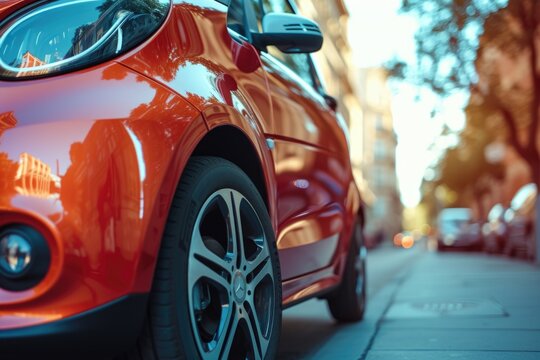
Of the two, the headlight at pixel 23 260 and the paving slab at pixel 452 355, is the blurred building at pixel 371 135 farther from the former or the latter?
the headlight at pixel 23 260

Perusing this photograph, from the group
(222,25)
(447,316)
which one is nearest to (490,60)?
(447,316)

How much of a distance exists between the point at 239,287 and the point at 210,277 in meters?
0.22

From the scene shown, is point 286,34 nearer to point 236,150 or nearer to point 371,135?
point 236,150

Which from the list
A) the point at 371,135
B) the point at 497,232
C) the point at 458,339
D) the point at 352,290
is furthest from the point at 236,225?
the point at 371,135

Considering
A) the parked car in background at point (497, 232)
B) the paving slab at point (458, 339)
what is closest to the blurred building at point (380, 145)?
the parked car in background at point (497, 232)

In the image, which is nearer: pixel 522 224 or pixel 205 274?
pixel 205 274

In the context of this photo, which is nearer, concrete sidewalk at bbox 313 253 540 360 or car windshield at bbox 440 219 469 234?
concrete sidewalk at bbox 313 253 540 360

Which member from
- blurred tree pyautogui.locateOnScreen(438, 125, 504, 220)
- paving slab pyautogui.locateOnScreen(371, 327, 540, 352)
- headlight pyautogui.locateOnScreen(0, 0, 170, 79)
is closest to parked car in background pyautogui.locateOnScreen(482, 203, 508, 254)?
blurred tree pyautogui.locateOnScreen(438, 125, 504, 220)

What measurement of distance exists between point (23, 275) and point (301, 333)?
3152 millimetres

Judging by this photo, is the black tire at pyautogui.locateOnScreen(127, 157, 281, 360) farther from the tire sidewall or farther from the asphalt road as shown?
the asphalt road

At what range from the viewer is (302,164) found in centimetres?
360

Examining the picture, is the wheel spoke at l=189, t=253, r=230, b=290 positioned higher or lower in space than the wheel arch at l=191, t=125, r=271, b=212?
lower

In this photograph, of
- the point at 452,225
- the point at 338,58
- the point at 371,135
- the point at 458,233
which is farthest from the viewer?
the point at 371,135

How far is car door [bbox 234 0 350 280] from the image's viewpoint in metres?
3.29
